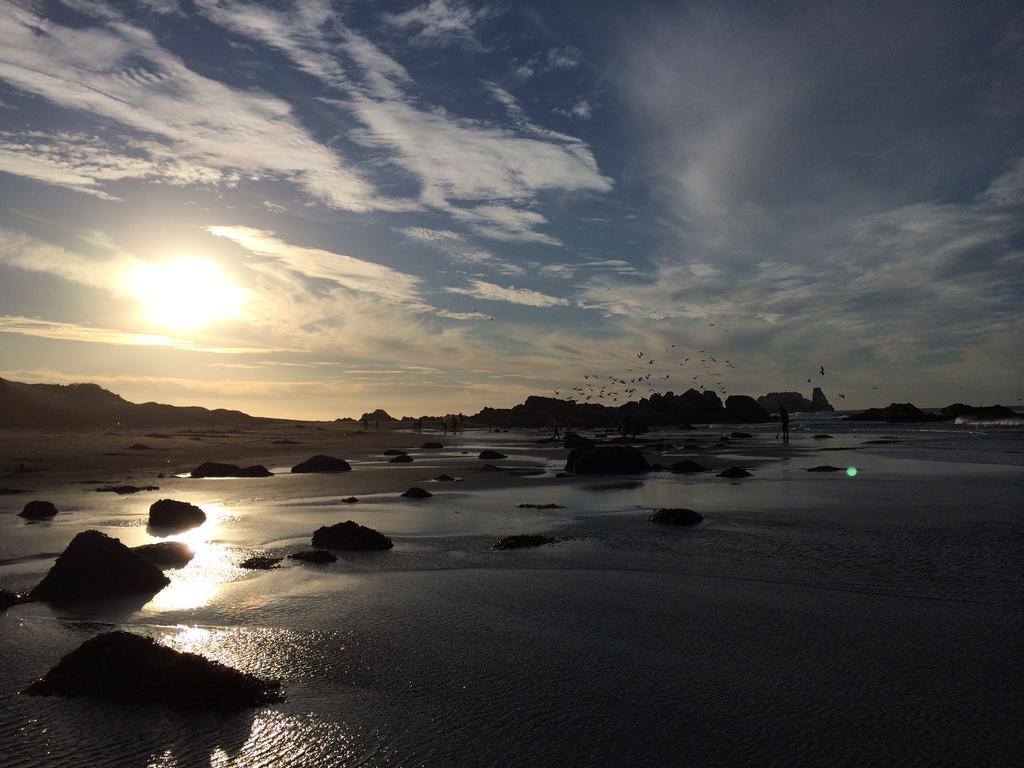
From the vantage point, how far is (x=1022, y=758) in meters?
Result: 4.32

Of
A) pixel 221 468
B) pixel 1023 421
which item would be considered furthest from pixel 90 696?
pixel 1023 421

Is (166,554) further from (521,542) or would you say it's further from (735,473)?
(735,473)

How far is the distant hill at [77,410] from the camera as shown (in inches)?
2490

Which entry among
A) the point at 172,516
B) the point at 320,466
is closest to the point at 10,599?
the point at 172,516

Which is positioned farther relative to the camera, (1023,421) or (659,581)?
(1023,421)

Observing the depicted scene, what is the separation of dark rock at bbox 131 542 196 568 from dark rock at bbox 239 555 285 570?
987 millimetres

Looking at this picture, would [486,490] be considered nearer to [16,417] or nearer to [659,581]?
[659,581]

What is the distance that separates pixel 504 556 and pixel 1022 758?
7728 mm

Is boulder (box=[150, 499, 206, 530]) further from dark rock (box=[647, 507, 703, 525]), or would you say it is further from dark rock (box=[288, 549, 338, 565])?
dark rock (box=[647, 507, 703, 525])

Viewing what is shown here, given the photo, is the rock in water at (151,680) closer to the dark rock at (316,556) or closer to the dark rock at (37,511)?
the dark rock at (316,556)

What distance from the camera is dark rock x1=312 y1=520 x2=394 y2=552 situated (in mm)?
11828

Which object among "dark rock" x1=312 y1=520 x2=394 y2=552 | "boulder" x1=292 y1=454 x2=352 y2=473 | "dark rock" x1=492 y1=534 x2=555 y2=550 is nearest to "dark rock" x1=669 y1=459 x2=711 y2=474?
"boulder" x1=292 y1=454 x2=352 y2=473

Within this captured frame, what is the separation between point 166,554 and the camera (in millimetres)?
10773

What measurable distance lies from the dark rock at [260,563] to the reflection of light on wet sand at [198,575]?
0.60 feet
